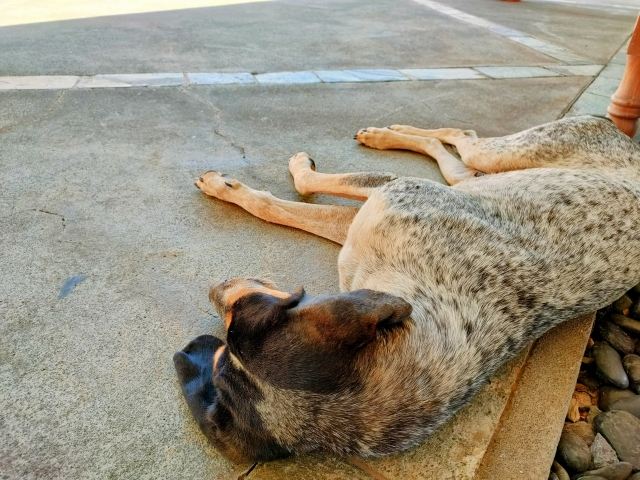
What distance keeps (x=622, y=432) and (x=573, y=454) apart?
30 centimetres

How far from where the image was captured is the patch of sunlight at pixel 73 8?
7922 millimetres

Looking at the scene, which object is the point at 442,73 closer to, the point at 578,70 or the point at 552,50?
the point at 578,70

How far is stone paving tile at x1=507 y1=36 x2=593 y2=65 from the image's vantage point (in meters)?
8.05

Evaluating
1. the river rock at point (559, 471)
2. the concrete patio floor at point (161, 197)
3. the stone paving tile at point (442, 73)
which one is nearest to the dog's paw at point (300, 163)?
the concrete patio floor at point (161, 197)

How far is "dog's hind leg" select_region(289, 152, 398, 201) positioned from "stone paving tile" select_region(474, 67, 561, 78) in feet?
13.2

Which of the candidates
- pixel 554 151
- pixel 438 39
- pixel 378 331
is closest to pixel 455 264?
pixel 378 331

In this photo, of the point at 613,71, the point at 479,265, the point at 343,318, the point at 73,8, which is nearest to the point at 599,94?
the point at 613,71

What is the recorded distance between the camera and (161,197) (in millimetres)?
3838

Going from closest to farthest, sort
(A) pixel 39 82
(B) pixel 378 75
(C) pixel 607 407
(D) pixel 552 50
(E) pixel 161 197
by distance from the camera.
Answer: (C) pixel 607 407, (E) pixel 161 197, (A) pixel 39 82, (B) pixel 378 75, (D) pixel 552 50

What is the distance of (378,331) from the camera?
2.15 meters

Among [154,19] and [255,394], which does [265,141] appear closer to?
[255,394]

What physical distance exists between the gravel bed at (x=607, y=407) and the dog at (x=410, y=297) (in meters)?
0.38

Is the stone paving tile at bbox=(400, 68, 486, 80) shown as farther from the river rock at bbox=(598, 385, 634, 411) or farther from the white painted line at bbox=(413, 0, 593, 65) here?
the river rock at bbox=(598, 385, 634, 411)

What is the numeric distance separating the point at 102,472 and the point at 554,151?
3366 millimetres
